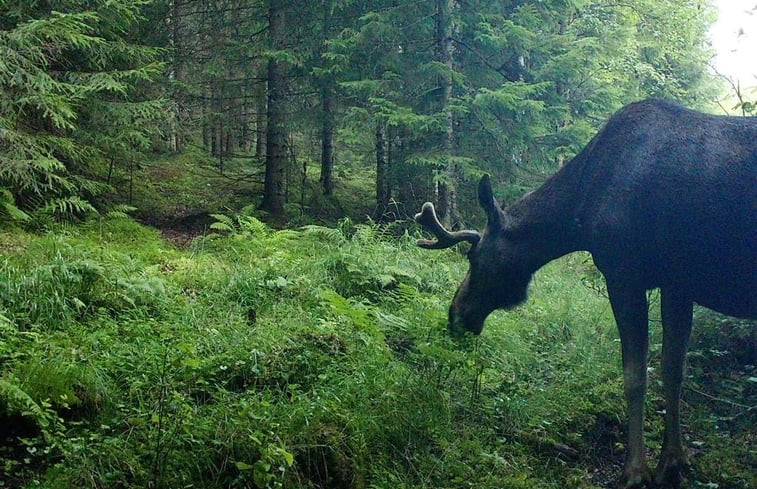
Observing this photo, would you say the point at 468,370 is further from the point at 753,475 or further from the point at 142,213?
→ the point at 142,213

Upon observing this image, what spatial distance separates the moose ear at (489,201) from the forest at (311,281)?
100 centimetres

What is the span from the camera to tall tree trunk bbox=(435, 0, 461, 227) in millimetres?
12109

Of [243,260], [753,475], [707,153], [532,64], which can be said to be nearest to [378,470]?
[753,475]

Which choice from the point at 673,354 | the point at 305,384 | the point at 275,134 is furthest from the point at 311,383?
the point at 275,134

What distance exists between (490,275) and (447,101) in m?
7.08

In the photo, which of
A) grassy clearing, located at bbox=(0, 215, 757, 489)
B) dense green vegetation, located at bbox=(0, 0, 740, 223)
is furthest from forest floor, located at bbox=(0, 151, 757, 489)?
dense green vegetation, located at bbox=(0, 0, 740, 223)

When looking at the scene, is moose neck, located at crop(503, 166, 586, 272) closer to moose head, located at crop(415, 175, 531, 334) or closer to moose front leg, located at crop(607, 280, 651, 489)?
moose head, located at crop(415, 175, 531, 334)

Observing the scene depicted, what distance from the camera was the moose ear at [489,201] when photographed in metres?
5.46

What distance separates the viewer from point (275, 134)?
Result: 13977mm

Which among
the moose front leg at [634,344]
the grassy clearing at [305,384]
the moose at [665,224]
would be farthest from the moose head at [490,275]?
the moose front leg at [634,344]

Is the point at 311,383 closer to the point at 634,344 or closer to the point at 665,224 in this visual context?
the point at 634,344

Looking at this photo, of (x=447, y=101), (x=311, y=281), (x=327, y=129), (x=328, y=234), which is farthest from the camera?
(x=327, y=129)

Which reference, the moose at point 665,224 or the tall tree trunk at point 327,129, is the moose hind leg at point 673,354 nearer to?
the moose at point 665,224

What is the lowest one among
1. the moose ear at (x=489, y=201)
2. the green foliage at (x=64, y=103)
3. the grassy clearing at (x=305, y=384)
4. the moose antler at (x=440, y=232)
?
the grassy clearing at (x=305, y=384)
